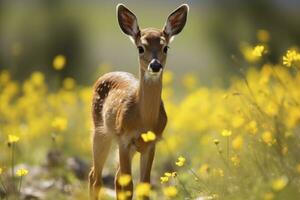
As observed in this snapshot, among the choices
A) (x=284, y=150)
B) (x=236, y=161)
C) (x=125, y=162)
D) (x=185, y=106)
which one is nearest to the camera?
(x=284, y=150)

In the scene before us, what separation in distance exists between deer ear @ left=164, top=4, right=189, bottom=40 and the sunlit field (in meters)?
0.81

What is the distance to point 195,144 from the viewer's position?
15.5 m

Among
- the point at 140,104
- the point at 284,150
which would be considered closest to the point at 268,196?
the point at 284,150

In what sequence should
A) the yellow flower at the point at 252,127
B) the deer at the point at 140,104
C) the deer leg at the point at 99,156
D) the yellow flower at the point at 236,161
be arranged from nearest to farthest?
the yellow flower at the point at 236,161 < the yellow flower at the point at 252,127 < the deer at the point at 140,104 < the deer leg at the point at 99,156

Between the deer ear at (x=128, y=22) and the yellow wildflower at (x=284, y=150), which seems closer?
the yellow wildflower at (x=284, y=150)

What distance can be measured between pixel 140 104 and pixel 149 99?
0.11 m

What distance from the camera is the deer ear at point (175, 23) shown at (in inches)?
414

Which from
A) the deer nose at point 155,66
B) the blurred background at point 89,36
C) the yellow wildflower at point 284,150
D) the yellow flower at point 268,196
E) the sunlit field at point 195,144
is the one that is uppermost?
the deer nose at point 155,66

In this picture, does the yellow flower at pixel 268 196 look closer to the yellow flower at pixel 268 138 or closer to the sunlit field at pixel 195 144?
the sunlit field at pixel 195 144

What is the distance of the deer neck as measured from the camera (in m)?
9.84

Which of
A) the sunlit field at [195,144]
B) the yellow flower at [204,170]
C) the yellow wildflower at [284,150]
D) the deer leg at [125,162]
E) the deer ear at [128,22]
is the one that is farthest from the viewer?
the deer ear at [128,22]

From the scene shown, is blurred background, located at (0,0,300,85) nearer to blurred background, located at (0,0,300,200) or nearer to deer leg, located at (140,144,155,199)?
blurred background, located at (0,0,300,200)

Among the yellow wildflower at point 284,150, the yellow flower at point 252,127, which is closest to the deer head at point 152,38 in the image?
the yellow flower at point 252,127

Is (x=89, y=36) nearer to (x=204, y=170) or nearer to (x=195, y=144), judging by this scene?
(x=195, y=144)
